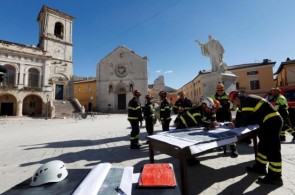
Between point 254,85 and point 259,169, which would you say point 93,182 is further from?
point 254,85

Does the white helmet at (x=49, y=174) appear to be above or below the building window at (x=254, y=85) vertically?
below

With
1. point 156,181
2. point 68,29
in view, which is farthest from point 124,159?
point 68,29

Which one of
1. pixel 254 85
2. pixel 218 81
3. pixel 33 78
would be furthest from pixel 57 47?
pixel 254 85

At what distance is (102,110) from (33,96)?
13.1 metres

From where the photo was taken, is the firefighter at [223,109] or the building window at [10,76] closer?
the firefighter at [223,109]

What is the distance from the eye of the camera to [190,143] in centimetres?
248

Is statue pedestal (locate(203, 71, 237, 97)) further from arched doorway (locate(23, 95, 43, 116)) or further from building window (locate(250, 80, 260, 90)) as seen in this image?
building window (locate(250, 80, 260, 90))

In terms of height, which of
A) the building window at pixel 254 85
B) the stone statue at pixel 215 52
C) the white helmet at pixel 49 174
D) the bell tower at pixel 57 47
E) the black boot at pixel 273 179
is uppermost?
the bell tower at pixel 57 47

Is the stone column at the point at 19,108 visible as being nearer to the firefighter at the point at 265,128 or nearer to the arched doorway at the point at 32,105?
the arched doorway at the point at 32,105

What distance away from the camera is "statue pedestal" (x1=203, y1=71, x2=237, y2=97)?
857 cm

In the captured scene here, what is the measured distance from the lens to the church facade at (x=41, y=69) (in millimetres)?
26500

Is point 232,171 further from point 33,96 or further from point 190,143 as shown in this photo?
point 33,96

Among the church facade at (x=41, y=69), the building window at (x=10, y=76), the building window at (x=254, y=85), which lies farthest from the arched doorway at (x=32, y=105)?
the building window at (x=254, y=85)

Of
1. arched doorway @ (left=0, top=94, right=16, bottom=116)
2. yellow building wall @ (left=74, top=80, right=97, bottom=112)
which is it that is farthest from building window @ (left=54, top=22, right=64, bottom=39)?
arched doorway @ (left=0, top=94, right=16, bottom=116)
